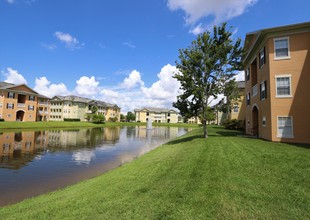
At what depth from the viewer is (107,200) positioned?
674 cm

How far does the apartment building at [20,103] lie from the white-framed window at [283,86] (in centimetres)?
6348

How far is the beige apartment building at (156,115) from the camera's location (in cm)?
13488

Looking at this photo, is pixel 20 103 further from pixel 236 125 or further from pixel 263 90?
pixel 263 90

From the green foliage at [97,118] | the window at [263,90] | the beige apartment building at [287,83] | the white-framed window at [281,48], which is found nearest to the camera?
the beige apartment building at [287,83]

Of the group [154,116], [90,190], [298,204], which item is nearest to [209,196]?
[298,204]

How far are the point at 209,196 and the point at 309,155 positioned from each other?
7.46 m

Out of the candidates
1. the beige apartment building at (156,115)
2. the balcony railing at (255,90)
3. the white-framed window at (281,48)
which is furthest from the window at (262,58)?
the beige apartment building at (156,115)

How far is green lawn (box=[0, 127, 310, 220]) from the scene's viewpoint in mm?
5461

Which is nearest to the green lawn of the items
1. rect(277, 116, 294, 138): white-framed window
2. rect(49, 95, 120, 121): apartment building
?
rect(277, 116, 294, 138): white-framed window

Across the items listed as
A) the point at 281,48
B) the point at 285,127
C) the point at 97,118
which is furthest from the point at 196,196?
the point at 97,118

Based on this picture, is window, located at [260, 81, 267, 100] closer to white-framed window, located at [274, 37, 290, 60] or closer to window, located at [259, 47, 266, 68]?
window, located at [259, 47, 266, 68]

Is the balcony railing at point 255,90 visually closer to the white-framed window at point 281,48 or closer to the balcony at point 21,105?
the white-framed window at point 281,48

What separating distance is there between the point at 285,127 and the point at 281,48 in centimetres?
686

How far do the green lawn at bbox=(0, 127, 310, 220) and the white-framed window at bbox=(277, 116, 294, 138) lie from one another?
7712mm
